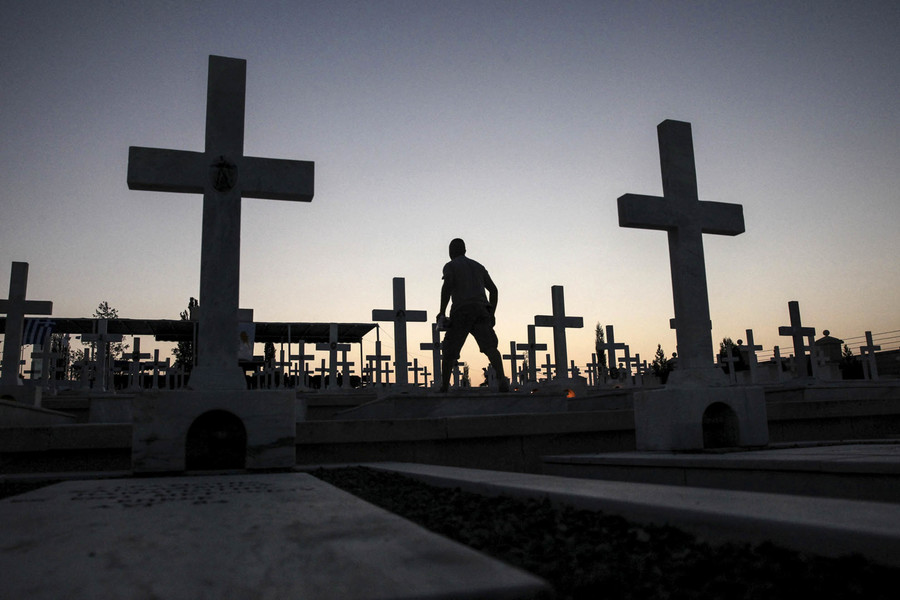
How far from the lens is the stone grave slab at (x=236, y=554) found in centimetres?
143

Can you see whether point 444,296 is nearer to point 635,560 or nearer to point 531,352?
point 635,560

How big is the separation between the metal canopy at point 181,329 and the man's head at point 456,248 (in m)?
27.8

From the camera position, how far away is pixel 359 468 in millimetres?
5246

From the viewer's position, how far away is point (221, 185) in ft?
19.8

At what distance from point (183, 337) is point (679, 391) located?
140 ft

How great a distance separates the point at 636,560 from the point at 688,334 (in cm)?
533

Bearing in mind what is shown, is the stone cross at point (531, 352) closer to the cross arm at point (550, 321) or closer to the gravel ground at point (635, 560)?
the cross arm at point (550, 321)

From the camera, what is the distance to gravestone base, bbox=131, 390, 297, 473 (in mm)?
5000

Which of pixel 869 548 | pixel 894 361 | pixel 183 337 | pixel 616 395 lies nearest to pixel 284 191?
pixel 869 548

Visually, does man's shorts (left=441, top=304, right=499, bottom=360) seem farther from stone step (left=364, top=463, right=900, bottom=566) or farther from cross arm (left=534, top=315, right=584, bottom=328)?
cross arm (left=534, top=315, right=584, bottom=328)

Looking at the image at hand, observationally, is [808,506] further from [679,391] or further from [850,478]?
[679,391]

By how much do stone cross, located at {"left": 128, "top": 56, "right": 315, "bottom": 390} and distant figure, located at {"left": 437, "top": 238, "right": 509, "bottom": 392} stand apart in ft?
13.6

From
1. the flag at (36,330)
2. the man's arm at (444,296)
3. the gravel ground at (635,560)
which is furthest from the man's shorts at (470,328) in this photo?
the flag at (36,330)

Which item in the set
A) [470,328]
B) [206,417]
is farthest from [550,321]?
[206,417]
